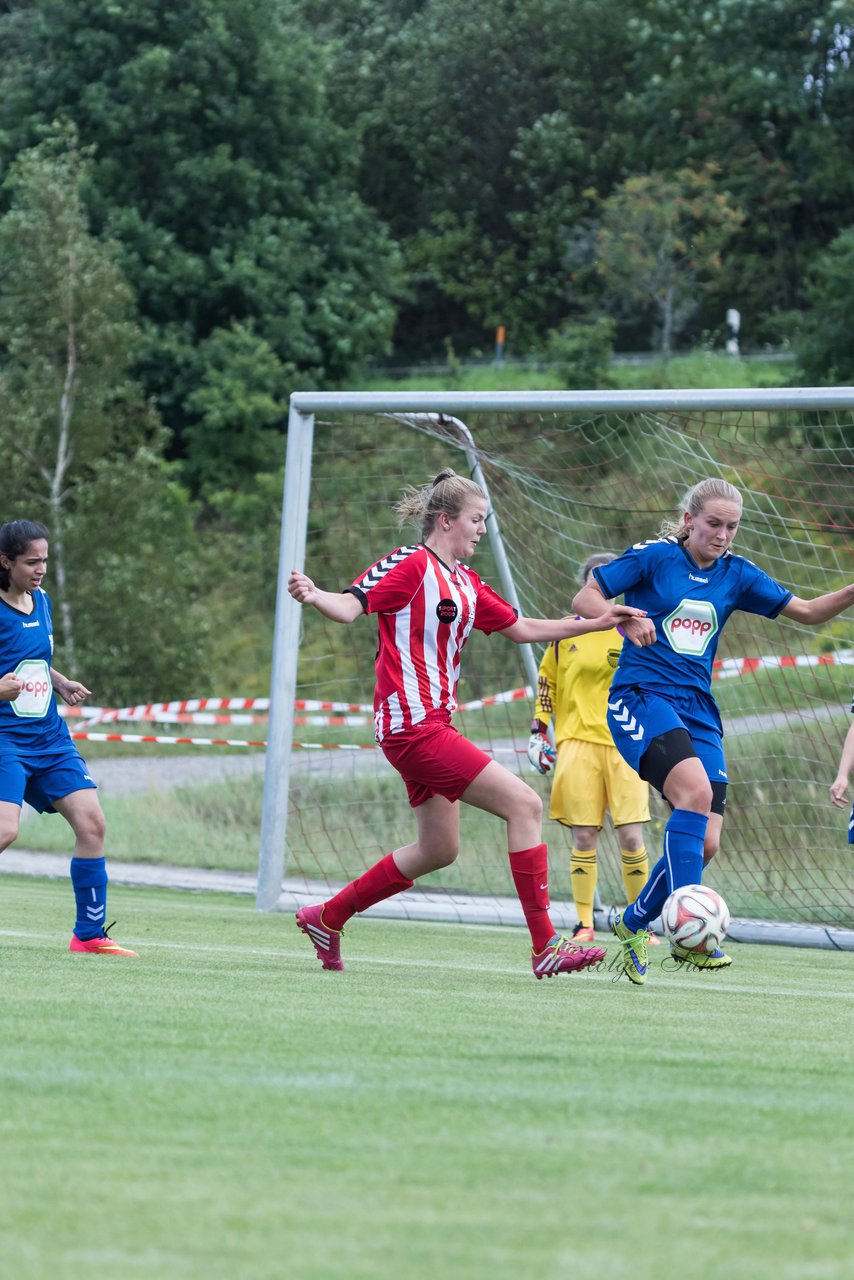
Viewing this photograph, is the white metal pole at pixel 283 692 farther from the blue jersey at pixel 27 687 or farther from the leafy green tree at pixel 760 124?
the leafy green tree at pixel 760 124

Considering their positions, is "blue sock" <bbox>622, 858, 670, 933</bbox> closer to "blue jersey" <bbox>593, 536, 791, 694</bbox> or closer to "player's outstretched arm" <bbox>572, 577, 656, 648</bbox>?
"blue jersey" <bbox>593, 536, 791, 694</bbox>

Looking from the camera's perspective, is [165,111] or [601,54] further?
[601,54]

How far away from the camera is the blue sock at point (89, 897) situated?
23.4ft

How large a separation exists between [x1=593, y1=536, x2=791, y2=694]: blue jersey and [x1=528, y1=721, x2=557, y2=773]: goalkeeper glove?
2.30 meters

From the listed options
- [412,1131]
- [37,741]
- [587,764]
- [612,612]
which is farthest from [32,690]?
[412,1131]

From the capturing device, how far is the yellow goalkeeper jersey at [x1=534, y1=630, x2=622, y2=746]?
925 cm

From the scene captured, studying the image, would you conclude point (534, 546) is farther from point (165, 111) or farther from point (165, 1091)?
point (165, 111)

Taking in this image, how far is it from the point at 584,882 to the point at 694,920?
2.97 metres

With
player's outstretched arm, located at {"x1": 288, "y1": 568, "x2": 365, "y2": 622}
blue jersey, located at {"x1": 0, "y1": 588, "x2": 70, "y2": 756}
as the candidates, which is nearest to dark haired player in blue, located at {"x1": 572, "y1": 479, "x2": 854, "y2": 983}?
player's outstretched arm, located at {"x1": 288, "y1": 568, "x2": 365, "y2": 622}

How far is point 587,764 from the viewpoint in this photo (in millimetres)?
9242

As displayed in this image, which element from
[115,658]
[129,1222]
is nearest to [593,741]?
[129,1222]

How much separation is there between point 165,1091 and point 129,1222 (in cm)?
105

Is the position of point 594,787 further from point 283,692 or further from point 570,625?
point 570,625

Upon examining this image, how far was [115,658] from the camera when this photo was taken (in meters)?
27.8
